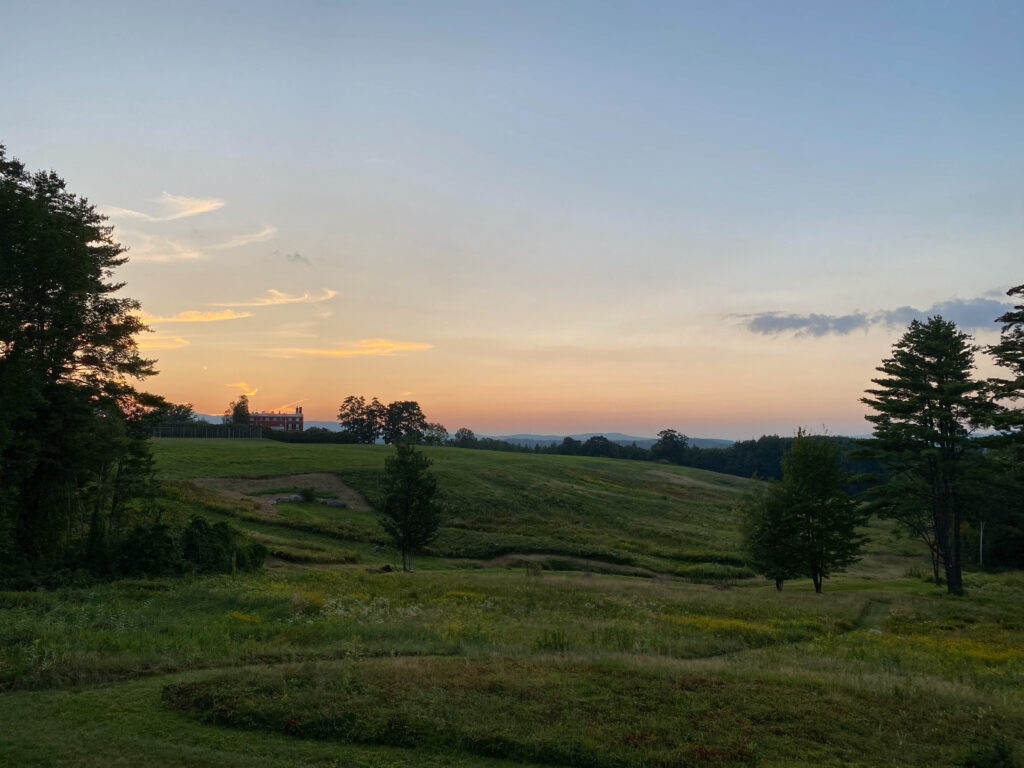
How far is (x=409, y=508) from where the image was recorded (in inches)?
1591

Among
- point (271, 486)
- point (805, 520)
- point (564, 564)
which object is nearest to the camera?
point (805, 520)

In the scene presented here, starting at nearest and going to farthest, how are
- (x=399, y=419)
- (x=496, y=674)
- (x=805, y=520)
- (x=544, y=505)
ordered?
(x=496, y=674) → (x=805, y=520) → (x=544, y=505) → (x=399, y=419)

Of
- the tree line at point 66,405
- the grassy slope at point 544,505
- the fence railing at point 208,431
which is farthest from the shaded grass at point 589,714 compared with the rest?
the fence railing at point 208,431

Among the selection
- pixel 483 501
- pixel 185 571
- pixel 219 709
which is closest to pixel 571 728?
pixel 219 709

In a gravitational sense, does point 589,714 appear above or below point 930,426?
below

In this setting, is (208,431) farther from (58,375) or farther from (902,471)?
(902,471)

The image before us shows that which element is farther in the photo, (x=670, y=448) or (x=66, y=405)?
(x=670, y=448)

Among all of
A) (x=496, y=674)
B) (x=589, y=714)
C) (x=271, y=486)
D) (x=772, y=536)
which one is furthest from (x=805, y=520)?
(x=271, y=486)

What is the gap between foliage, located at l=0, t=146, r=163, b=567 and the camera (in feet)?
86.3

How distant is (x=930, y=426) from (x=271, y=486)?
56.6 m

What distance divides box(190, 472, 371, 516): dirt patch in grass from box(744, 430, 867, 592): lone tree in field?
36.6 meters

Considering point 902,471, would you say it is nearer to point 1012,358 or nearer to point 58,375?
Result: point 1012,358

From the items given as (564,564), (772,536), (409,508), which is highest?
(772,536)

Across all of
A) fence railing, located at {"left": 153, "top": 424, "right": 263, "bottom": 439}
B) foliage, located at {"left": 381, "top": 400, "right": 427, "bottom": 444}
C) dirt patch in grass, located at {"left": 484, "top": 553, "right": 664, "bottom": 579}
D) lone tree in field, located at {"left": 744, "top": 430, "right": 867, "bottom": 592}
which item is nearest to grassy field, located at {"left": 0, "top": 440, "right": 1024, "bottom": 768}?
lone tree in field, located at {"left": 744, "top": 430, "right": 867, "bottom": 592}
